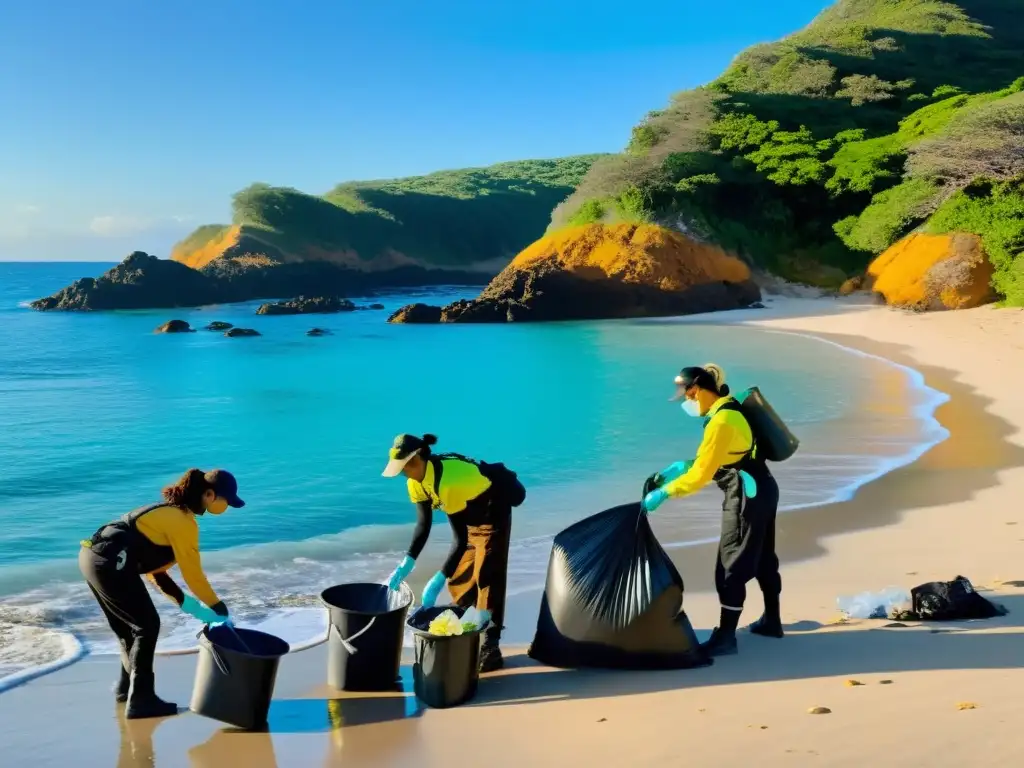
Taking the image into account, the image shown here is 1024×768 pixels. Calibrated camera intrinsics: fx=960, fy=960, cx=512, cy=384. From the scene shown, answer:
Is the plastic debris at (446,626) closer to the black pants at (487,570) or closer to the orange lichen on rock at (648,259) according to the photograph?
the black pants at (487,570)

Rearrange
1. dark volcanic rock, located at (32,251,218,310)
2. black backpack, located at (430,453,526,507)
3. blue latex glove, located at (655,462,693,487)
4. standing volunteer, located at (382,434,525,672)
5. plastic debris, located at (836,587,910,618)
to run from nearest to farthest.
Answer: standing volunteer, located at (382,434,525,672)
black backpack, located at (430,453,526,507)
blue latex glove, located at (655,462,693,487)
plastic debris, located at (836,587,910,618)
dark volcanic rock, located at (32,251,218,310)

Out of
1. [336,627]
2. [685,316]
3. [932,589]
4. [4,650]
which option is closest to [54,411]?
[4,650]

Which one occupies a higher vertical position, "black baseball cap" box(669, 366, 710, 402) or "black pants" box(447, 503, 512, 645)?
"black baseball cap" box(669, 366, 710, 402)

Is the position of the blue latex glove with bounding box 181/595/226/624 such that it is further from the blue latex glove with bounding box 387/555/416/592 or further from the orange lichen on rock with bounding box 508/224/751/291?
the orange lichen on rock with bounding box 508/224/751/291

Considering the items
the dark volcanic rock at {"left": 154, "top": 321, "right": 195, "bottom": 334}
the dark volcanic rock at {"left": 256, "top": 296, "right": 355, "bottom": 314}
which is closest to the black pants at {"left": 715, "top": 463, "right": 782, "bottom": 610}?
the dark volcanic rock at {"left": 154, "top": 321, "right": 195, "bottom": 334}

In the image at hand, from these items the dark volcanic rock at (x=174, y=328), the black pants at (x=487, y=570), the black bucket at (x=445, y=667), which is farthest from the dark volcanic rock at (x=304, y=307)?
the black bucket at (x=445, y=667)

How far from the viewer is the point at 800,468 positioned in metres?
10.4

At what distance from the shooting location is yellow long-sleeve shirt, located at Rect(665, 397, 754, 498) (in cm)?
468

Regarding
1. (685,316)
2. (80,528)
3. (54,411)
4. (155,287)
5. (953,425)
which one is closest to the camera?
(80,528)

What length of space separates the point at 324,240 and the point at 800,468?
73043mm

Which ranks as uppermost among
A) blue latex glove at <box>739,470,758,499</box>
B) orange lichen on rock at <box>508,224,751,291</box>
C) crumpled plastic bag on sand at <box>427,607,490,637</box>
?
orange lichen on rock at <box>508,224,751,291</box>

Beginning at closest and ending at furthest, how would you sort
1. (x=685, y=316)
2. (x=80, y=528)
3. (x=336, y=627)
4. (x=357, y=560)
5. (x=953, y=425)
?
(x=336, y=627)
(x=357, y=560)
(x=80, y=528)
(x=953, y=425)
(x=685, y=316)

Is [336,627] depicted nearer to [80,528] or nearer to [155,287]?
[80,528]

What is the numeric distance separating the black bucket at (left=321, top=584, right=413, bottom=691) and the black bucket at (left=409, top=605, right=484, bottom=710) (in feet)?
0.67
